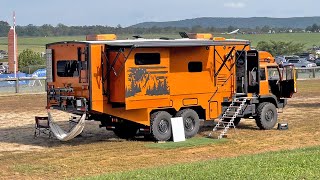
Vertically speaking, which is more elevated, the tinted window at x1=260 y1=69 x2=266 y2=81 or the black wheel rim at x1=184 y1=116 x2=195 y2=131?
the tinted window at x1=260 y1=69 x2=266 y2=81

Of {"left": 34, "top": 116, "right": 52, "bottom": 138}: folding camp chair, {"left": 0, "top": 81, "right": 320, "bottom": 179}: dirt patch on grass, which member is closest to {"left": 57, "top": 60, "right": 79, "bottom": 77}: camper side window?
{"left": 34, "top": 116, "right": 52, "bottom": 138}: folding camp chair

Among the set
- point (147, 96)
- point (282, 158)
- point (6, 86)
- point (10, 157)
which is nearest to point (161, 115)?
point (147, 96)

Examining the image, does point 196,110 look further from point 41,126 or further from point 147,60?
point 41,126

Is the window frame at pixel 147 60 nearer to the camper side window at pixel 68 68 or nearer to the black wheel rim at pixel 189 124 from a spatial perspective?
the camper side window at pixel 68 68

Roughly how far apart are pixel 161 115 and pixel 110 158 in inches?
125

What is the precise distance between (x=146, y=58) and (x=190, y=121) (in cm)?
252

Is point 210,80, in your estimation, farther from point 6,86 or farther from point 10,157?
point 6,86

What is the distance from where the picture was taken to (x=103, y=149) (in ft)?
57.3

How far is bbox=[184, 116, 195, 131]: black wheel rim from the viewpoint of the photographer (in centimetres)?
1931

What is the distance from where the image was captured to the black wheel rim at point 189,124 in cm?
1931

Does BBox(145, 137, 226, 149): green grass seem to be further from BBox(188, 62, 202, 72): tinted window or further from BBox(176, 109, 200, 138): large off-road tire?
BBox(188, 62, 202, 72): tinted window

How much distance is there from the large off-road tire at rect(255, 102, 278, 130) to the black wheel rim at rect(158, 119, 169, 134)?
Result: 12.9ft

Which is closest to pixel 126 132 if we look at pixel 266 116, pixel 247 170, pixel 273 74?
pixel 266 116

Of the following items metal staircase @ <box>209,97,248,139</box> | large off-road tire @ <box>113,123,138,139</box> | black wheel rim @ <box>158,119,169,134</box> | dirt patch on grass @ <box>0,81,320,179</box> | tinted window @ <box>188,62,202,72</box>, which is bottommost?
dirt patch on grass @ <box>0,81,320,179</box>
